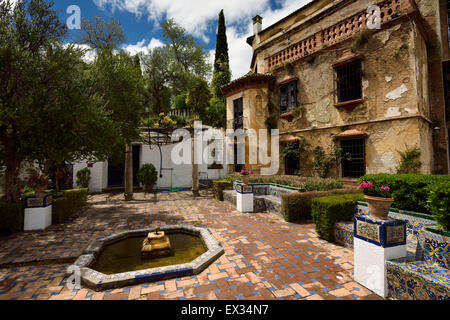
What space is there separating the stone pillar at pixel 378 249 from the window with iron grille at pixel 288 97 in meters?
10.9

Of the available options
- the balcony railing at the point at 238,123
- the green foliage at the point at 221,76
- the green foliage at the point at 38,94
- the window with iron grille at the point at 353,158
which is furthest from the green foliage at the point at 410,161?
the green foliage at the point at 221,76

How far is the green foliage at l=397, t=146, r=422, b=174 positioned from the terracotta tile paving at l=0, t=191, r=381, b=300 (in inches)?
213

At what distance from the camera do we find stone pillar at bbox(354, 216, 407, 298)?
3039 millimetres

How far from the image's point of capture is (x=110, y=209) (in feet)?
30.2

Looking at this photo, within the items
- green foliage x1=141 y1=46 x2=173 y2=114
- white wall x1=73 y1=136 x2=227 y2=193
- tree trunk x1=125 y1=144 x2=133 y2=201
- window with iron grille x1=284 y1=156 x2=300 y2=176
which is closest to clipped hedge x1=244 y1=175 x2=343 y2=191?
window with iron grille x1=284 y1=156 x2=300 y2=176

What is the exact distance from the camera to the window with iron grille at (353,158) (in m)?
10.0

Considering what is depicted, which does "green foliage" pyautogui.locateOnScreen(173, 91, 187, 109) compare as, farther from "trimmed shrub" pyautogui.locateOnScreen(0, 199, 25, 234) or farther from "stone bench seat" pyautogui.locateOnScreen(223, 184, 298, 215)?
"trimmed shrub" pyautogui.locateOnScreen(0, 199, 25, 234)

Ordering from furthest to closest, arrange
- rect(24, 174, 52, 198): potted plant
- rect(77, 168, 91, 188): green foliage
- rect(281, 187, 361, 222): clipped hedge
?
1. rect(77, 168, 91, 188): green foliage
2. rect(281, 187, 361, 222): clipped hedge
3. rect(24, 174, 52, 198): potted plant

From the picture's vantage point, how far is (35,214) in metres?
6.30

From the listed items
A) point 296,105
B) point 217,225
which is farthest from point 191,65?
point 217,225

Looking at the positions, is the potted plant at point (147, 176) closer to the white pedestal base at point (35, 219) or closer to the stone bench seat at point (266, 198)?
the stone bench seat at point (266, 198)

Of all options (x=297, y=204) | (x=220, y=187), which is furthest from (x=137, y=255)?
(x=220, y=187)

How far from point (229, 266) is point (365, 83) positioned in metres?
10.6

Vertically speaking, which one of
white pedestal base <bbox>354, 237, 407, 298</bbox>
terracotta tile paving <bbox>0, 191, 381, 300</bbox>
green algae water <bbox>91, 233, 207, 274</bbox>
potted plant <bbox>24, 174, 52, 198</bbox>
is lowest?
green algae water <bbox>91, 233, 207, 274</bbox>
